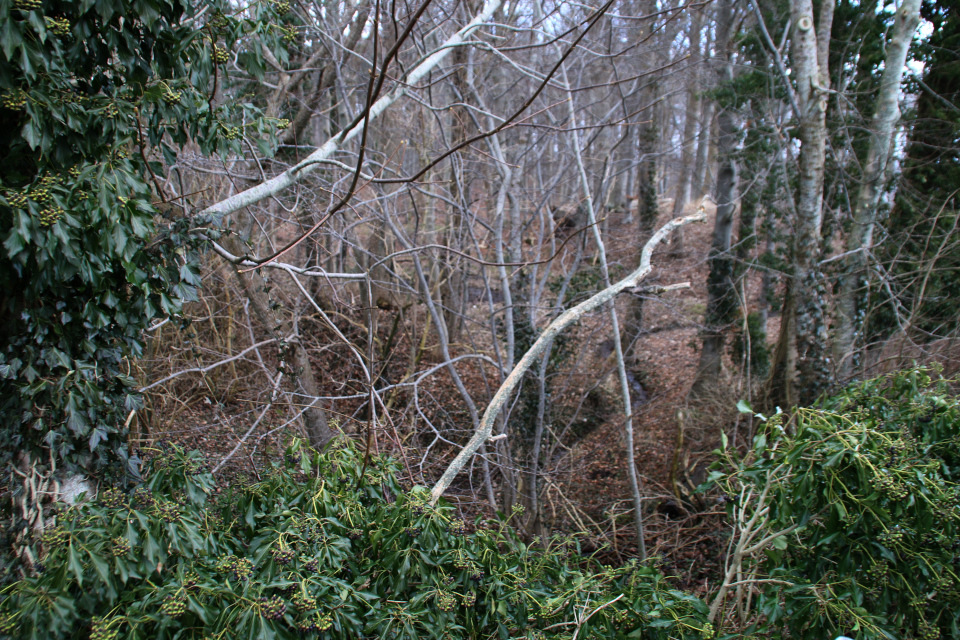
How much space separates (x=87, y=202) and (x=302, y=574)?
176cm

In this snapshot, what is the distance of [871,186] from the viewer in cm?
562

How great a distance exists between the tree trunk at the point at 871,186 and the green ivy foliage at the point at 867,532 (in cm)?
331

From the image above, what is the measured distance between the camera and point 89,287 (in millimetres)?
2547

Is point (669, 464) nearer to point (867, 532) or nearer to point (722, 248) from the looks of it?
point (722, 248)

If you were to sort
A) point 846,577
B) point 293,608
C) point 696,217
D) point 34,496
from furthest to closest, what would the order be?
point 696,217 < point 34,496 < point 846,577 < point 293,608

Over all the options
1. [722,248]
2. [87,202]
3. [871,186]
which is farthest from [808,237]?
[87,202]

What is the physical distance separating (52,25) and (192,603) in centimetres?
231

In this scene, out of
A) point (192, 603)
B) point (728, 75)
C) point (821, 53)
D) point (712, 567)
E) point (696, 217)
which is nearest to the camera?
point (192, 603)

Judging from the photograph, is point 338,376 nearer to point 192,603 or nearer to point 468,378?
point 468,378

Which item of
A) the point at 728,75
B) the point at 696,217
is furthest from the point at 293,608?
the point at 728,75

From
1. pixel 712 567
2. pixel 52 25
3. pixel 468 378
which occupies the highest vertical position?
pixel 52 25

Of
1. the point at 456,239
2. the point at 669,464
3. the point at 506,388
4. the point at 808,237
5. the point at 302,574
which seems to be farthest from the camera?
the point at 669,464

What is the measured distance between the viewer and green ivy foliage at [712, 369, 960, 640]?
7.26 ft

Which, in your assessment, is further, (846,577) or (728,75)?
(728,75)
